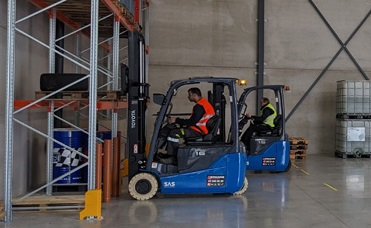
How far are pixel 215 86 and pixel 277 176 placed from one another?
3146mm

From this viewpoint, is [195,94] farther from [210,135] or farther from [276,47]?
[276,47]

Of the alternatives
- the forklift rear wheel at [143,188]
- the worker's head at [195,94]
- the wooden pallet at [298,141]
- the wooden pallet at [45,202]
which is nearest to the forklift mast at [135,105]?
the forklift rear wheel at [143,188]

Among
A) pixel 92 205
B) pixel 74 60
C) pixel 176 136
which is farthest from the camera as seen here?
pixel 176 136

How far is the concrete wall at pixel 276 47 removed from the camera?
13.4 meters

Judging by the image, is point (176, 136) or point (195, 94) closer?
point (176, 136)

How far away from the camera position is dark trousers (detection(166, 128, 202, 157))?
7.11 meters

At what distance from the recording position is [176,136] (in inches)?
280

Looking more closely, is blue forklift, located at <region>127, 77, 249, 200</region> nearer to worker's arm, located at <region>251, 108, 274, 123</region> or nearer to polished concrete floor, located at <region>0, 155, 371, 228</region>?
polished concrete floor, located at <region>0, 155, 371, 228</region>

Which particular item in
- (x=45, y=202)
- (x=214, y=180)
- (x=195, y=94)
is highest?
(x=195, y=94)

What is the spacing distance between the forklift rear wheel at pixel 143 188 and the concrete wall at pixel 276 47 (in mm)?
6507

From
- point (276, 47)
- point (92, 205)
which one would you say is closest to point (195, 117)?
point (92, 205)

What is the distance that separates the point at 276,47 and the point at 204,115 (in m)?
7.84

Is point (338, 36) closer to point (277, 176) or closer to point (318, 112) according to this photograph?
point (318, 112)

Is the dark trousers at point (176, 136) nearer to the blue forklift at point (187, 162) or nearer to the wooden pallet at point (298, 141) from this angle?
the blue forklift at point (187, 162)
